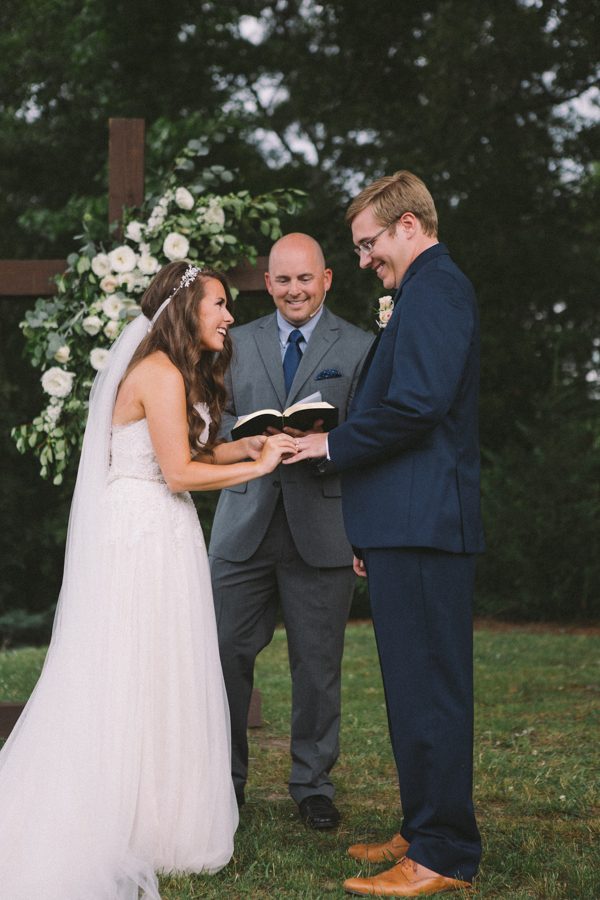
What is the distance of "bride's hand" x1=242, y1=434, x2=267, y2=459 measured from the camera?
3.95 metres

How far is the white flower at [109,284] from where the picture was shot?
5.43 metres

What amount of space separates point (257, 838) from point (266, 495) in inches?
Answer: 52.3

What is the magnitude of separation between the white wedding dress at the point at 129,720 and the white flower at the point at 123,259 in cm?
184

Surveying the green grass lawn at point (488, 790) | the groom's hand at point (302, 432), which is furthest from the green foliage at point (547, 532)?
the groom's hand at point (302, 432)

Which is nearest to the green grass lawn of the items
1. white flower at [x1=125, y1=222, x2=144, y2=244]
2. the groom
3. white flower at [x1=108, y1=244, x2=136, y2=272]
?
the groom

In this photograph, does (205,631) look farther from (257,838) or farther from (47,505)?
(47,505)

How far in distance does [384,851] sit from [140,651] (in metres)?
1.10

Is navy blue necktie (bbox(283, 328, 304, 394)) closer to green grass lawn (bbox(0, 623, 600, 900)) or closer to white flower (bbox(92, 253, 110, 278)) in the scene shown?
white flower (bbox(92, 253, 110, 278))

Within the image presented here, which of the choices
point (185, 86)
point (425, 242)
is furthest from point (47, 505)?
point (425, 242)

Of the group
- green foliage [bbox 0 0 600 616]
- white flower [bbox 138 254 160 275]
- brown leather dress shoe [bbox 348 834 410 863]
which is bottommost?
brown leather dress shoe [bbox 348 834 410 863]

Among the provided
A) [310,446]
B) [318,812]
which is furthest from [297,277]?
[318,812]

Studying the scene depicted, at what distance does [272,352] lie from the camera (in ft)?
15.0

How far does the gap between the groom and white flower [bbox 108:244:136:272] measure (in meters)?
2.19

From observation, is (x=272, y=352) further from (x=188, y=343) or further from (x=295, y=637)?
(x=295, y=637)
